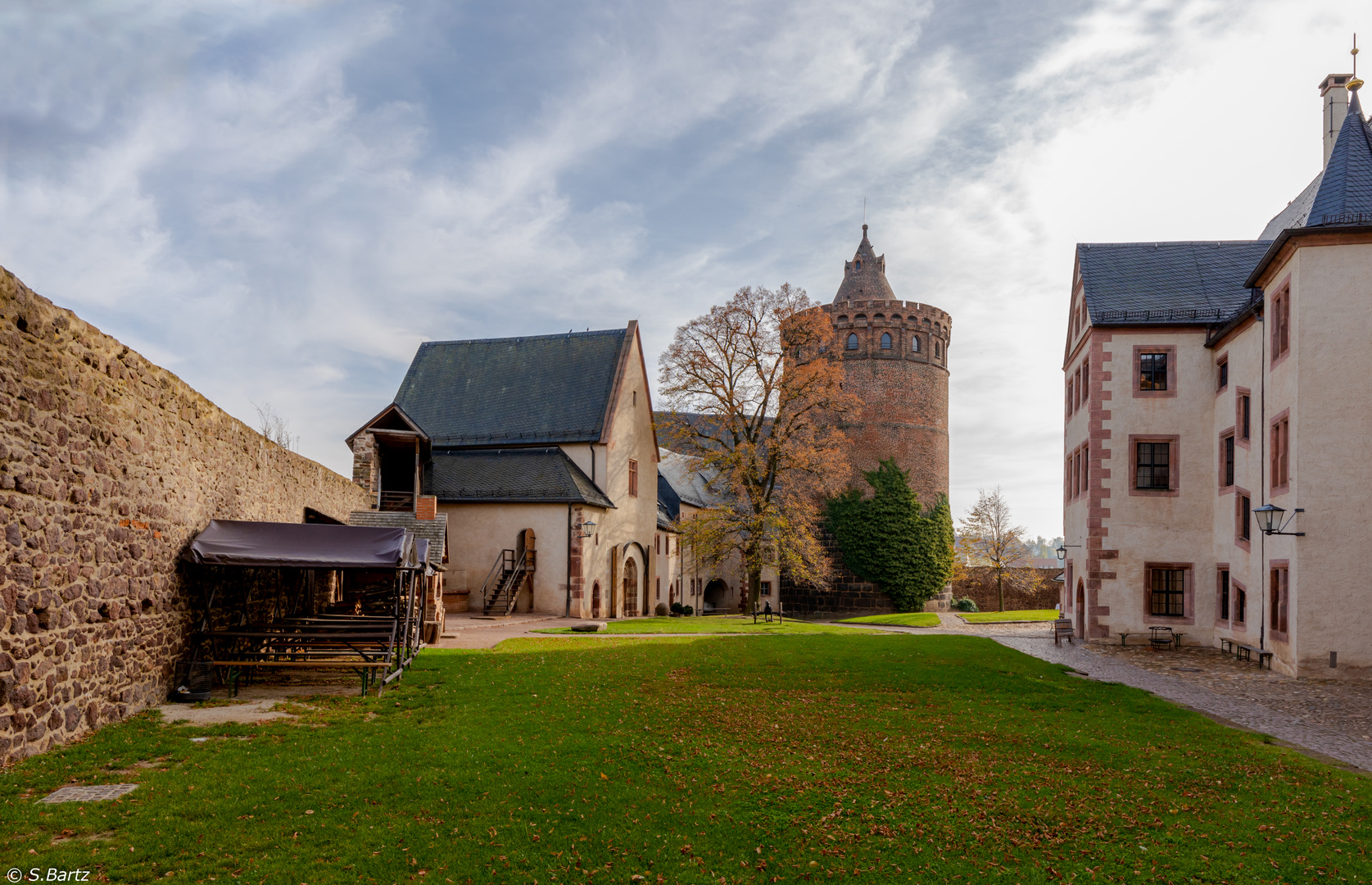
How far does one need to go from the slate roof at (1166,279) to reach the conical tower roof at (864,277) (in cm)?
2280

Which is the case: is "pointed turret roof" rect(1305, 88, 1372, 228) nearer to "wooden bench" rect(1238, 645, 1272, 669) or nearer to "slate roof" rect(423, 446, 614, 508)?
"wooden bench" rect(1238, 645, 1272, 669)

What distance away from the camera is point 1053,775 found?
8.85 m

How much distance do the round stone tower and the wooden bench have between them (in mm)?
26503

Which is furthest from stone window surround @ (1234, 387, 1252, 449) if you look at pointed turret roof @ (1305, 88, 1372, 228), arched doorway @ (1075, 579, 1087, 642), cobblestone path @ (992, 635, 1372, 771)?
arched doorway @ (1075, 579, 1087, 642)

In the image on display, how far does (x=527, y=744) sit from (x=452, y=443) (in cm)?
2794

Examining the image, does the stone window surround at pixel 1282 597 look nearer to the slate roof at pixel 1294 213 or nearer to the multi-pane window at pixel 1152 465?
the multi-pane window at pixel 1152 465

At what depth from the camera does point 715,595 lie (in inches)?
2106

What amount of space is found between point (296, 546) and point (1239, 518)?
20623 millimetres

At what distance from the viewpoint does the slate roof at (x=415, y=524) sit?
2162 centimetres

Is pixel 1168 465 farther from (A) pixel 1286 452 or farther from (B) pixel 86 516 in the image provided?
(B) pixel 86 516

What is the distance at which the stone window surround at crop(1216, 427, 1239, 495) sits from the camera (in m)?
22.7

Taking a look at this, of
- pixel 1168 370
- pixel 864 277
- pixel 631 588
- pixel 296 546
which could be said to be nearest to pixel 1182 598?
pixel 1168 370

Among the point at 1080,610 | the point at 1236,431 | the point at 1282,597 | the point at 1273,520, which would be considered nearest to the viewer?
the point at 1282,597

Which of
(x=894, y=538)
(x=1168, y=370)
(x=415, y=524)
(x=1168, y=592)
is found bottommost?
(x=1168, y=592)
